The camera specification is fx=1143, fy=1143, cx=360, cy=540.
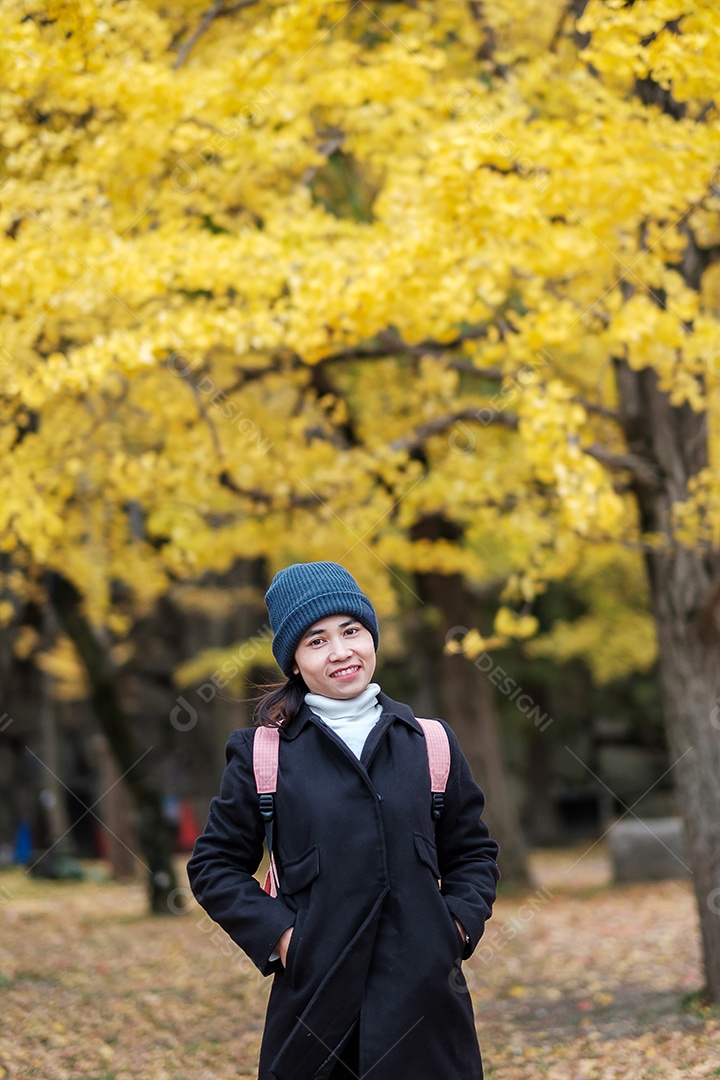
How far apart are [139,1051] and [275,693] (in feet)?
12.1

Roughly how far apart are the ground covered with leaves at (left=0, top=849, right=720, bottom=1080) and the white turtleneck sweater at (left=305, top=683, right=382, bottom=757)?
2.80m

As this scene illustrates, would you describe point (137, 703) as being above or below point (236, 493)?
below

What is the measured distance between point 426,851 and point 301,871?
0.93 ft

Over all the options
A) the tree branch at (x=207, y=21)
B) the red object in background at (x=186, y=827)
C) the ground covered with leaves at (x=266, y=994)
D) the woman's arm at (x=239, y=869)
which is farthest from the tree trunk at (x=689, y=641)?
the red object in background at (x=186, y=827)

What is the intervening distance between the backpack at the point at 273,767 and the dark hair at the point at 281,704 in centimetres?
5

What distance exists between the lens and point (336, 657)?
2.70 meters

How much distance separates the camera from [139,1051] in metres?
5.70

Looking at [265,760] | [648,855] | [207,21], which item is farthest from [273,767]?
[648,855]

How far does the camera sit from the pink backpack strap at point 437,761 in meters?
2.68

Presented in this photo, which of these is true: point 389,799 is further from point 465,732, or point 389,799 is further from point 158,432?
point 465,732

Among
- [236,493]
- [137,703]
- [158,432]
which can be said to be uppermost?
[236,493]

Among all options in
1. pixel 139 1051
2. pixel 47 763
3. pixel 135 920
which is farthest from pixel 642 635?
pixel 139 1051

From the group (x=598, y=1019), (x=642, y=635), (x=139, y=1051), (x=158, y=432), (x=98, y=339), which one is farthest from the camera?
(x=642, y=635)

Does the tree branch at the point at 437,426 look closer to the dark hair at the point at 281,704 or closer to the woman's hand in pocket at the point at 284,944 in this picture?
the dark hair at the point at 281,704
